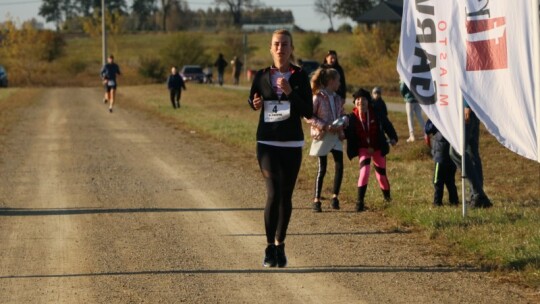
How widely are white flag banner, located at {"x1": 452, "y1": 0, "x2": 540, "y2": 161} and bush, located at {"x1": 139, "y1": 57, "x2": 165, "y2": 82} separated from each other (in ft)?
199

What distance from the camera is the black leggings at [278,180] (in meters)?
8.37

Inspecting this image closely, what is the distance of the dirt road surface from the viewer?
7.66m

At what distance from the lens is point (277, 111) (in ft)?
27.4

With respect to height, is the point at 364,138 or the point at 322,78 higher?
the point at 322,78

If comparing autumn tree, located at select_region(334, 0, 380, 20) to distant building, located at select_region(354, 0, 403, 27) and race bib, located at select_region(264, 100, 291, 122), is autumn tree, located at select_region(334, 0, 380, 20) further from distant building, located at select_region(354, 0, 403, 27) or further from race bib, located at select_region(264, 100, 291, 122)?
race bib, located at select_region(264, 100, 291, 122)

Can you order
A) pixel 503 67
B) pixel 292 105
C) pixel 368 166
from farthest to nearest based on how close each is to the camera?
pixel 368 166 → pixel 503 67 → pixel 292 105

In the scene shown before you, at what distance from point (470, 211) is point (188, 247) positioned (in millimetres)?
3175

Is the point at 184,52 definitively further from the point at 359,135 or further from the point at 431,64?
the point at 431,64

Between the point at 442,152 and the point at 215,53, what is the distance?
237 feet

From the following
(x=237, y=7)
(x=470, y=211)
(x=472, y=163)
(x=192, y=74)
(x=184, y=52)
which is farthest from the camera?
(x=237, y=7)

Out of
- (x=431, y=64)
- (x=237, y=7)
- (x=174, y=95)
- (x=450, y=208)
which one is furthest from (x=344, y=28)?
(x=431, y=64)

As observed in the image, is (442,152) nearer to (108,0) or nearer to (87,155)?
(87,155)

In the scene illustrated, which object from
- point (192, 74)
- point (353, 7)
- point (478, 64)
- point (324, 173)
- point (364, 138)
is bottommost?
point (324, 173)

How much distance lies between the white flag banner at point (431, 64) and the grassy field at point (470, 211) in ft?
2.94
